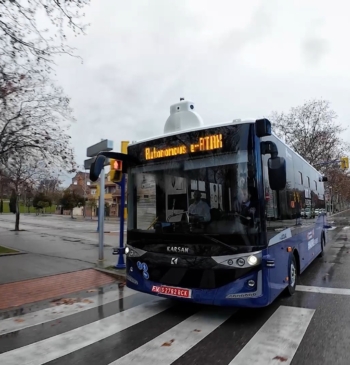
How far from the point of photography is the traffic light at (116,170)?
326 inches

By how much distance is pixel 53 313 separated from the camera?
5.61 meters

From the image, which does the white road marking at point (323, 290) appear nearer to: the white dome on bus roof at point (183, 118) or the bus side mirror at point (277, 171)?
the bus side mirror at point (277, 171)

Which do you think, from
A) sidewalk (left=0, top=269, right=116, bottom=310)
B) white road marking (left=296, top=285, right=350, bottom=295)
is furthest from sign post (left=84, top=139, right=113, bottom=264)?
white road marking (left=296, top=285, right=350, bottom=295)

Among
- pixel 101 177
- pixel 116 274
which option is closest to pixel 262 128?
pixel 116 274

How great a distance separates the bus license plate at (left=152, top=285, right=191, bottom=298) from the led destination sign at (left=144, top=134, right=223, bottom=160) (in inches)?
82.4

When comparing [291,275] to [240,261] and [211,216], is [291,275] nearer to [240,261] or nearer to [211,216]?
[240,261]

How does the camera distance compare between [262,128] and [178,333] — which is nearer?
[178,333]

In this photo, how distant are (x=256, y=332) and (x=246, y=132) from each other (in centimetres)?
279

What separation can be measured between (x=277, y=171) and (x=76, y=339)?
141 inches

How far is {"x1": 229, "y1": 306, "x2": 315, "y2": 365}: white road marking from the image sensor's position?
370 cm

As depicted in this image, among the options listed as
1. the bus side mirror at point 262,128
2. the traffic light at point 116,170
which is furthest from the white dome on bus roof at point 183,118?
the traffic light at point 116,170

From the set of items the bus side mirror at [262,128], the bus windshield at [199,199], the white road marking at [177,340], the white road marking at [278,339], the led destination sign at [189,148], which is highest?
the bus side mirror at [262,128]

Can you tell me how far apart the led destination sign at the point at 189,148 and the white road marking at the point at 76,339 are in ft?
8.59

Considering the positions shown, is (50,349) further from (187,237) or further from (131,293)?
(131,293)
